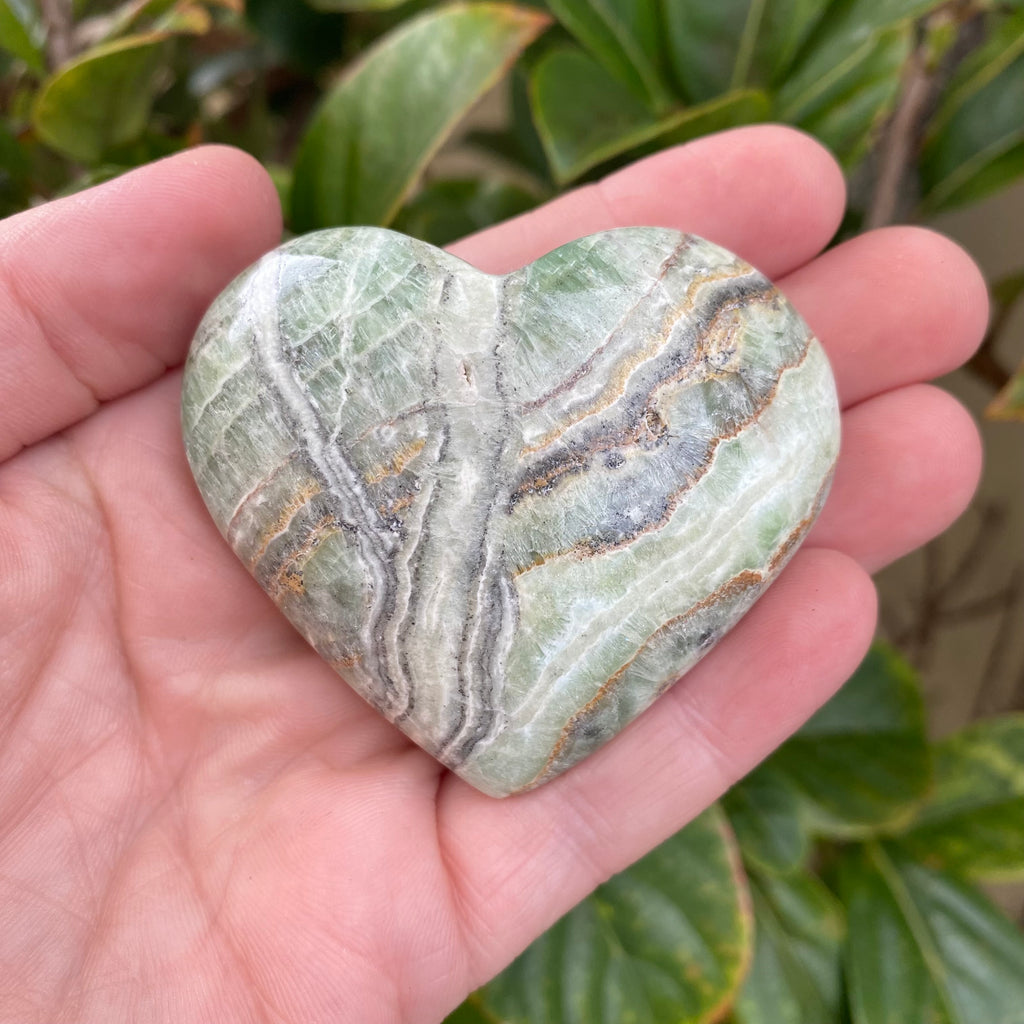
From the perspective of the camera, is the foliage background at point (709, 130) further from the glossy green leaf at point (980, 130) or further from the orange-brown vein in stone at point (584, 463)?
the orange-brown vein in stone at point (584, 463)

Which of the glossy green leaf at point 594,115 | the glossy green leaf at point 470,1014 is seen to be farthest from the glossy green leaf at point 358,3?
the glossy green leaf at point 470,1014

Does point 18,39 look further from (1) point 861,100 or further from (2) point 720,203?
(1) point 861,100

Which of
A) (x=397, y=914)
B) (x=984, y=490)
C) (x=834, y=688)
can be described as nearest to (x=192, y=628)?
(x=397, y=914)

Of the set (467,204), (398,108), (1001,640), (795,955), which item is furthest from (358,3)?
(1001,640)

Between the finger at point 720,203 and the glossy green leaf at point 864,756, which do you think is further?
the glossy green leaf at point 864,756

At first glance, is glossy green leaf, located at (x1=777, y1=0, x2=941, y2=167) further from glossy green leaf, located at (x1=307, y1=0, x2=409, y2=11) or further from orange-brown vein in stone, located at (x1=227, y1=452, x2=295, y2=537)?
orange-brown vein in stone, located at (x1=227, y1=452, x2=295, y2=537)

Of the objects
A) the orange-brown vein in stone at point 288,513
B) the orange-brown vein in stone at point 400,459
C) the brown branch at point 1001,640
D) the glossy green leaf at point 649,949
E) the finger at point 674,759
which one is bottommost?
the brown branch at point 1001,640

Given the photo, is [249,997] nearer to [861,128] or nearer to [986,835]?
[986,835]
